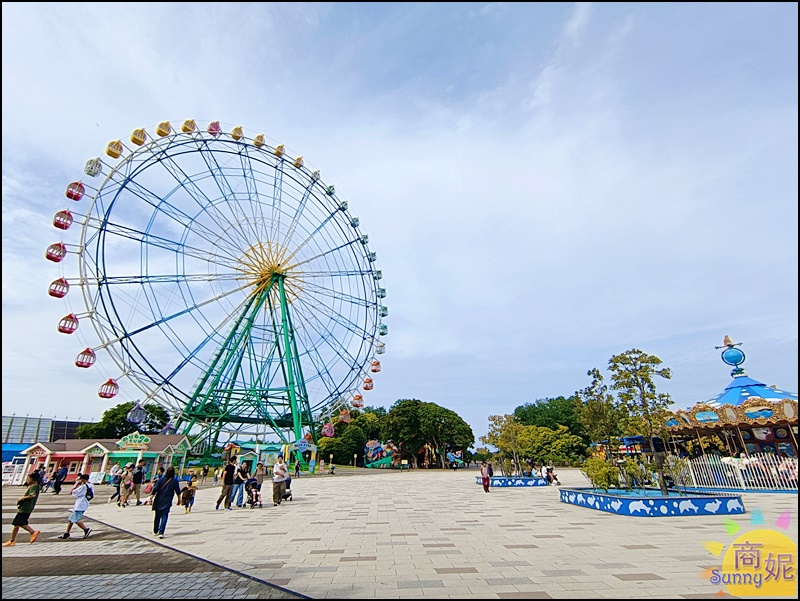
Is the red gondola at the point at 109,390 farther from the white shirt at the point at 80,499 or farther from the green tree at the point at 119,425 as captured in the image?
the green tree at the point at 119,425

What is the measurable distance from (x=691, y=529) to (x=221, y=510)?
12.8 metres

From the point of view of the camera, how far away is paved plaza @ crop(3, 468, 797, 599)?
18.2ft

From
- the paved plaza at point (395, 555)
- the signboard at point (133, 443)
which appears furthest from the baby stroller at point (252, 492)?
the signboard at point (133, 443)

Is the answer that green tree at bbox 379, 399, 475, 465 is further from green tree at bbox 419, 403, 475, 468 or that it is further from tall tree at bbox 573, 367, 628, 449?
tall tree at bbox 573, 367, 628, 449

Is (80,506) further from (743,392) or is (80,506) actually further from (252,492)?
(743,392)

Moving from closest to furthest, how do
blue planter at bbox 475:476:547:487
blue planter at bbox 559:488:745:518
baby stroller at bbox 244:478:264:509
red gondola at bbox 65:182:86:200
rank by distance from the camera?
blue planter at bbox 559:488:745:518 < baby stroller at bbox 244:478:264:509 < red gondola at bbox 65:182:86:200 < blue planter at bbox 475:476:547:487

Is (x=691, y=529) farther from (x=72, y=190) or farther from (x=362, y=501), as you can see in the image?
(x=72, y=190)

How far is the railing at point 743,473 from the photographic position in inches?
665

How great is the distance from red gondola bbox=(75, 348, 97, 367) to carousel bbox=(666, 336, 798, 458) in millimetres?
28398

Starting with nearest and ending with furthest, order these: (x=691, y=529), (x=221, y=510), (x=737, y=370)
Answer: (x=691, y=529) < (x=221, y=510) < (x=737, y=370)

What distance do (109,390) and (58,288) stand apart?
5864mm

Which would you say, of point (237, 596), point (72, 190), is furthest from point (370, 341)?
point (237, 596)

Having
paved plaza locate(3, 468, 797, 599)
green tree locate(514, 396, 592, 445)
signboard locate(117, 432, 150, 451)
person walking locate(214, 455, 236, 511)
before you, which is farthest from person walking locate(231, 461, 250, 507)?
green tree locate(514, 396, 592, 445)

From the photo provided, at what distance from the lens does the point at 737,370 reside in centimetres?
2436
